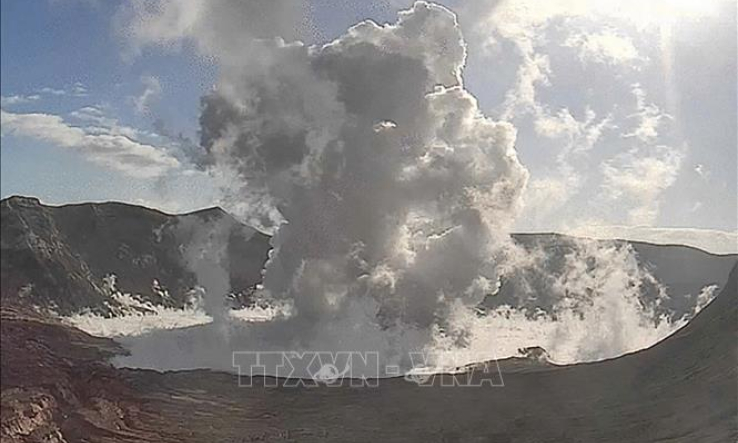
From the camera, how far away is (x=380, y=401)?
13.6m

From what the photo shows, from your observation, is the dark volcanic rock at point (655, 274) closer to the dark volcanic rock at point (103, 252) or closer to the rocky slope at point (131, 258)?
the rocky slope at point (131, 258)

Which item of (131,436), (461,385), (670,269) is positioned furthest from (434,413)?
(670,269)

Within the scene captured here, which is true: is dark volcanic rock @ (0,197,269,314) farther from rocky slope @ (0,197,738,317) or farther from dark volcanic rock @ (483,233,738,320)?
dark volcanic rock @ (483,233,738,320)

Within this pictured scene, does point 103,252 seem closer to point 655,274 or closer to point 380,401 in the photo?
point 380,401

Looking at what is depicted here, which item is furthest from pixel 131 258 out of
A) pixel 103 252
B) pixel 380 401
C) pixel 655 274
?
pixel 655 274

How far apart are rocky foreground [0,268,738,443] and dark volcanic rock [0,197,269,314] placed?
41 centimetres

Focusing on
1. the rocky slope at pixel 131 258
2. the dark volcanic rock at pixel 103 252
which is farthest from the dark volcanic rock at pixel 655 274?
the dark volcanic rock at pixel 103 252

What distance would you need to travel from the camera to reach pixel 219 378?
37.6ft

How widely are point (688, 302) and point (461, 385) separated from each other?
5468 millimetres

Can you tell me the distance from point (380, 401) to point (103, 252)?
5602mm

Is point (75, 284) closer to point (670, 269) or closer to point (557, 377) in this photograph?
point (557, 377)

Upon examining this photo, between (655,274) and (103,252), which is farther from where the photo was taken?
(655,274)

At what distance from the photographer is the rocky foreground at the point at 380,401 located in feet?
27.3

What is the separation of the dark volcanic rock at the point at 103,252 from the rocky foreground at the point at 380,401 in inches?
16.2
